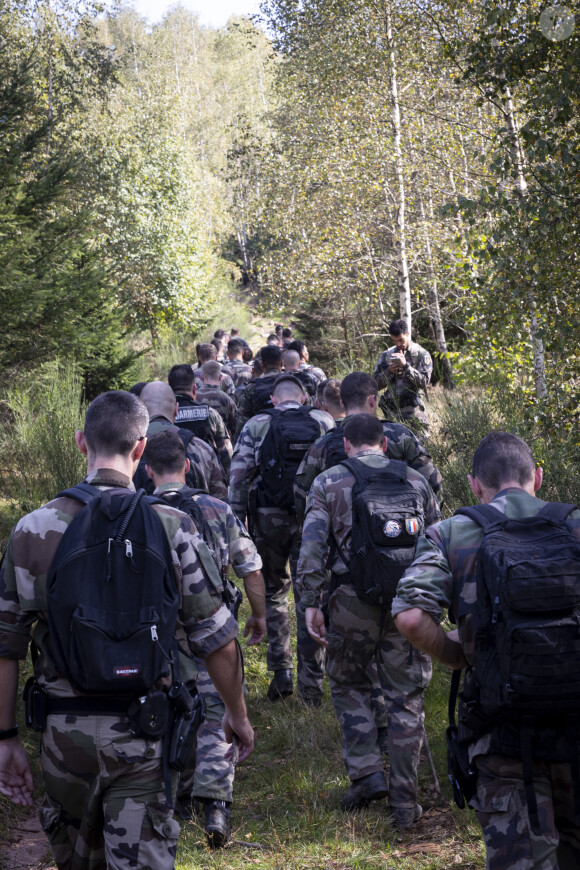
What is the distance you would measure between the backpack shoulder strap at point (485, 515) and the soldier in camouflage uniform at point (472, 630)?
0.03 meters

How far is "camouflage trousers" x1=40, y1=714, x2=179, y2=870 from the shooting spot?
2531mm

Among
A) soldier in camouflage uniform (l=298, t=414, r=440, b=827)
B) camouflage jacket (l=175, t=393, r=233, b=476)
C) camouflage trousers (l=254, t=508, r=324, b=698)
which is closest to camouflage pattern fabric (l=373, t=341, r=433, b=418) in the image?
camouflage jacket (l=175, t=393, r=233, b=476)

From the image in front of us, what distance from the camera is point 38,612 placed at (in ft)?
8.77

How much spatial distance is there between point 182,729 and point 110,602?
510 millimetres

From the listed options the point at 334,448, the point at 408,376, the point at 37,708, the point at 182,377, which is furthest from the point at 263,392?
the point at 37,708

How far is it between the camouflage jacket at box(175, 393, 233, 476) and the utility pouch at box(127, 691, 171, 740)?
15.4ft

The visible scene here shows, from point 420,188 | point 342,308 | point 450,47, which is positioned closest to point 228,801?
point 450,47

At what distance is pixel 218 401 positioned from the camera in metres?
10.1

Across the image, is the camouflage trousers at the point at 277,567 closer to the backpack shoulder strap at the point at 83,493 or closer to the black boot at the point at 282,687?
the black boot at the point at 282,687

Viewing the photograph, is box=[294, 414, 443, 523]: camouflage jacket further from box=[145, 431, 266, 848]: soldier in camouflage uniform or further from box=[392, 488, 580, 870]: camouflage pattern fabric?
box=[392, 488, 580, 870]: camouflage pattern fabric

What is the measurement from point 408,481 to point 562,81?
124 inches

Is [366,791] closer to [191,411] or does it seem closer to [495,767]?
[495,767]

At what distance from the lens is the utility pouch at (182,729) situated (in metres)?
2.64

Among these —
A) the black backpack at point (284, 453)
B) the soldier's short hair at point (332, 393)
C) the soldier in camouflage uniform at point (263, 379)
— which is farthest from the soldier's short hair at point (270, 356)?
the black backpack at point (284, 453)
